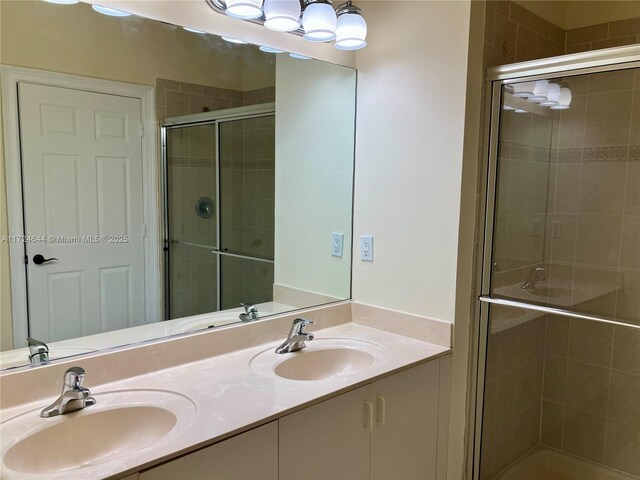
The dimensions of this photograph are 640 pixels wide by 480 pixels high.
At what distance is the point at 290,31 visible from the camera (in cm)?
190

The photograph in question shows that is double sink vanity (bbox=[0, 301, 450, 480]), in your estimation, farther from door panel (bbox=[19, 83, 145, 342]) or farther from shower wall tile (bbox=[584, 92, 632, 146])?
shower wall tile (bbox=[584, 92, 632, 146])

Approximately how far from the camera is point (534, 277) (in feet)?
7.52

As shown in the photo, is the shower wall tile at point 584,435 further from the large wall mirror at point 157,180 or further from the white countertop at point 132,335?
the white countertop at point 132,335

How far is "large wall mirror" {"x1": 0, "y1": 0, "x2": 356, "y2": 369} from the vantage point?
1.45m

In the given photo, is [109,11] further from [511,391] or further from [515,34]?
[511,391]

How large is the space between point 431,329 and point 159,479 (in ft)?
3.98

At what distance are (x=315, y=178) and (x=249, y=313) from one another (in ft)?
2.34

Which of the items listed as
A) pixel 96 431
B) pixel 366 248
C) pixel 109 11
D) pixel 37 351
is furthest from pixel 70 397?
pixel 366 248

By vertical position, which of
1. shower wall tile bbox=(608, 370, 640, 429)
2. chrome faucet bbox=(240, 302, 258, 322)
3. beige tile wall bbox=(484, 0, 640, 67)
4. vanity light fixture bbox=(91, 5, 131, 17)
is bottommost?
shower wall tile bbox=(608, 370, 640, 429)

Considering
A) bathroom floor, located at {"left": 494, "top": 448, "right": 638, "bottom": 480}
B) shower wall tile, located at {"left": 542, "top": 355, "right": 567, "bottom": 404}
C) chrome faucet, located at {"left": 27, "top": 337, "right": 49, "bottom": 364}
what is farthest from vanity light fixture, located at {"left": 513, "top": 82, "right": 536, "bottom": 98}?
chrome faucet, located at {"left": 27, "top": 337, "right": 49, "bottom": 364}

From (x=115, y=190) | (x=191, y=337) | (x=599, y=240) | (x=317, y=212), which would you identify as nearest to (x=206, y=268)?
(x=191, y=337)

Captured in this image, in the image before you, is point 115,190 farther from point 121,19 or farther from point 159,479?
point 159,479

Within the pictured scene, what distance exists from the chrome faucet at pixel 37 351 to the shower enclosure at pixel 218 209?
16.4 inches

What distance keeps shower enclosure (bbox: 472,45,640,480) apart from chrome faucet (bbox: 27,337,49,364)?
1593 mm
